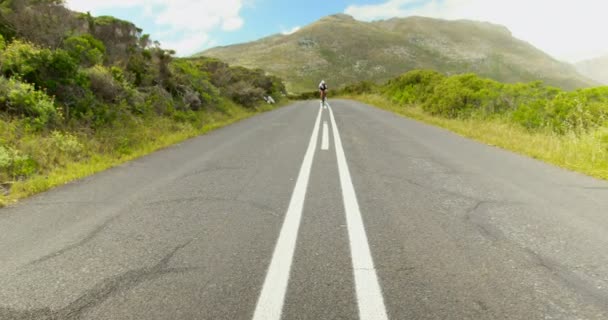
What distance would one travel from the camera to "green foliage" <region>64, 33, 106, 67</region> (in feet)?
30.4

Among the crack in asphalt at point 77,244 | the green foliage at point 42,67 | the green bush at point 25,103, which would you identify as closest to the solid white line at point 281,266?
the crack in asphalt at point 77,244

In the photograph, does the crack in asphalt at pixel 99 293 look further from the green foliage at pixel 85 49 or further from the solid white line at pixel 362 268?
the green foliage at pixel 85 49

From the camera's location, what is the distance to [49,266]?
304cm

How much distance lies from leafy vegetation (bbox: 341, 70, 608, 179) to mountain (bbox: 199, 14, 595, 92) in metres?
70.2

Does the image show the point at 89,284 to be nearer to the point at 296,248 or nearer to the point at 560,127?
the point at 296,248

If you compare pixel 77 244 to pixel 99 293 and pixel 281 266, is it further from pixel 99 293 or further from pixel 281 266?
pixel 281 266

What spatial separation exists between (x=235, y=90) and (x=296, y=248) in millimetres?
19987

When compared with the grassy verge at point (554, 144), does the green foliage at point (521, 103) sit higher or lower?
higher

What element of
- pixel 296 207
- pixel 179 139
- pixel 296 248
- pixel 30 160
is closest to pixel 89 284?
pixel 296 248

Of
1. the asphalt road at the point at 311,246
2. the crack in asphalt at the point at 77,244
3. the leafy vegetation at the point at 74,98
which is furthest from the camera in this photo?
the leafy vegetation at the point at 74,98

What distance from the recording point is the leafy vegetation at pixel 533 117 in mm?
7668

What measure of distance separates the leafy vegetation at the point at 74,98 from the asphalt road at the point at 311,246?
1.48 m

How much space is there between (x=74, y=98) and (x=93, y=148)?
1.83 m

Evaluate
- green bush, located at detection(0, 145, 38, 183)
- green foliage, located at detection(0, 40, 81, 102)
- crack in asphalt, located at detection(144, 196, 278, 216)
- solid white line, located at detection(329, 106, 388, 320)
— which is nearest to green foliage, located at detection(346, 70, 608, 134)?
solid white line, located at detection(329, 106, 388, 320)
